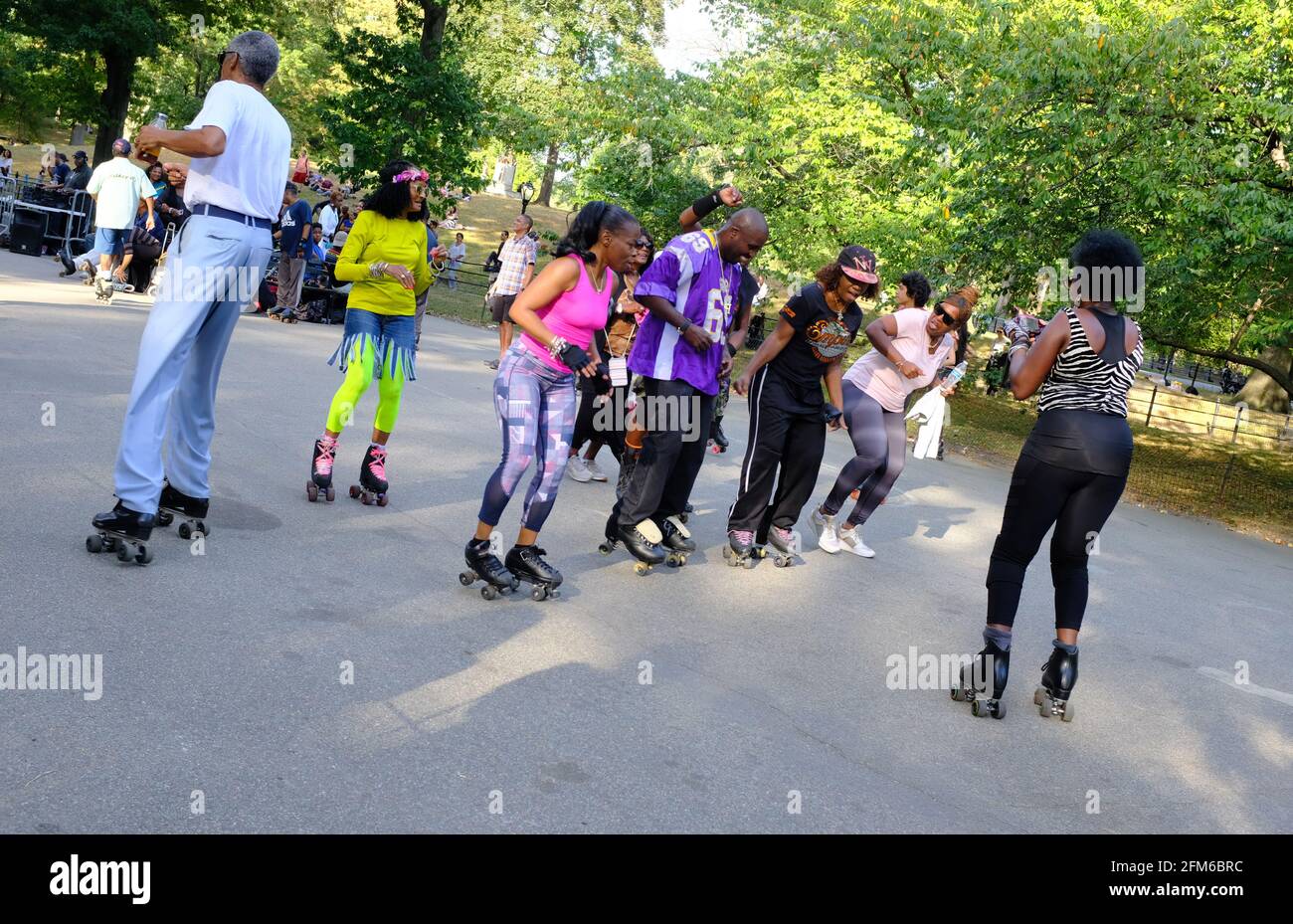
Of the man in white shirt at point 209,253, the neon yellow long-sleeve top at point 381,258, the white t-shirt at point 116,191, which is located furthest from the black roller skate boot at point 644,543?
the white t-shirt at point 116,191

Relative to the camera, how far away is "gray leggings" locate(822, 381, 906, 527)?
8.15 meters

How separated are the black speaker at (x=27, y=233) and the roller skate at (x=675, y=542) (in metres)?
17.0

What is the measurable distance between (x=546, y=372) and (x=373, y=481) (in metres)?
1.94

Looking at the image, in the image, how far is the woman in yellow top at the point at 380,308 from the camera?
22.8ft

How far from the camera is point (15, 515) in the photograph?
560cm

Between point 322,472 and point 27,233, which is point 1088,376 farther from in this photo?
point 27,233

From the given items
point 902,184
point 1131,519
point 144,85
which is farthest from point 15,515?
point 144,85

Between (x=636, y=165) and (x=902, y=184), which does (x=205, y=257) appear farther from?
(x=636, y=165)

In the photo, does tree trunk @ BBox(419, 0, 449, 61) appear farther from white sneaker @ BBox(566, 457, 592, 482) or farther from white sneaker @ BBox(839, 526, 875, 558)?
white sneaker @ BBox(839, 526, 875, 558)

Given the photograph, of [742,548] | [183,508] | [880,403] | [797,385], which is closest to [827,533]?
[880,403]

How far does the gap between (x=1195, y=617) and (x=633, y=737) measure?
548 centimetres

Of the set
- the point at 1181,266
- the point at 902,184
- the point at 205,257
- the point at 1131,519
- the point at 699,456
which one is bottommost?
the point at 1131,519

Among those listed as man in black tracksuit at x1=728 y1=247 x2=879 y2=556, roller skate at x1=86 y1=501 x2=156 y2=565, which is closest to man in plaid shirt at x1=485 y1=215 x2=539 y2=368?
man in black tracksuit at x1=728 y1=247 x2=879 y2=556

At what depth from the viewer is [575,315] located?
5746 mm
